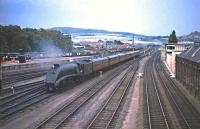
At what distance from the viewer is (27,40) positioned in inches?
3553

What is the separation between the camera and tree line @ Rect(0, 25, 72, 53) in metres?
81.9

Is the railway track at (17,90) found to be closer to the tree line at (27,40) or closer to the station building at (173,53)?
the station building at (173,53)

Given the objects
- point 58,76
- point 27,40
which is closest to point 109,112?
point 58,76

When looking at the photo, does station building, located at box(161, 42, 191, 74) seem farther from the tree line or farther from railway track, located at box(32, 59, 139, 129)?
the tree line

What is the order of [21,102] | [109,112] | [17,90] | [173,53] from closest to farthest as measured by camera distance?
[109,112]
[21,102]
[17,90]
[173,53]

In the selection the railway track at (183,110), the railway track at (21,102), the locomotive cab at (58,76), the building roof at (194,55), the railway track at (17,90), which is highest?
the building roof at (194,55)

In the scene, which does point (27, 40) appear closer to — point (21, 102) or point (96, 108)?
point (21, 102)

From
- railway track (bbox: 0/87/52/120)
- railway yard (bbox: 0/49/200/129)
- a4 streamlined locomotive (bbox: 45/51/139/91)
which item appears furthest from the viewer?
a4 streamlined locomotive (bbox: 45/51/139/91)

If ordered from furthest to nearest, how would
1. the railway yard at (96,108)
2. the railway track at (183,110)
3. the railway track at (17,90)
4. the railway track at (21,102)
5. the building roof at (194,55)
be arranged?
the building roof at (194,55) < the railway track at (17,90) < the railway track at (21,102) < the railway track at (183,110) < the railway yard at (96,108)

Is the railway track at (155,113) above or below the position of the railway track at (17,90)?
→ below

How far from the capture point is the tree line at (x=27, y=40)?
8187 cm

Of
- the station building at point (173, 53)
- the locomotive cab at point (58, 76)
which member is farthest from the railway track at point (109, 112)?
the station building at point (173, 53)

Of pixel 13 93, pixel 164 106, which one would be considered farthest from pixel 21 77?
pixel 164 106

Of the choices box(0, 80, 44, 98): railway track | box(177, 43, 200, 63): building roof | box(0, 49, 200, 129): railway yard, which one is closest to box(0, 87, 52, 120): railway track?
box(0, 49, 200, 129): railway yard
